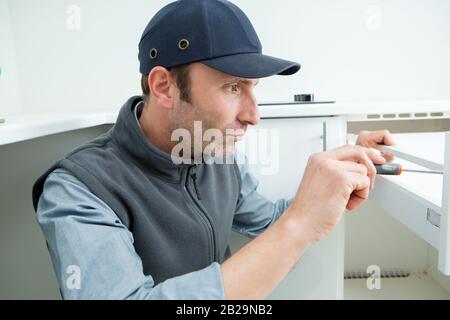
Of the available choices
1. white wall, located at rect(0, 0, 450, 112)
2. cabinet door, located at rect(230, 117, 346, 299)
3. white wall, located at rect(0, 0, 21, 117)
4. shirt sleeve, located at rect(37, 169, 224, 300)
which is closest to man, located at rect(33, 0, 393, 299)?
shirt sleeve, located at rect(37, 169, 224, 300)

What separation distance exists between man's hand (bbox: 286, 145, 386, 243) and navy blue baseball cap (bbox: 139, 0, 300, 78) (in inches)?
6.8

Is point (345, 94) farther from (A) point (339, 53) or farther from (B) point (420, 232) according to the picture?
(B) point (420, 232)

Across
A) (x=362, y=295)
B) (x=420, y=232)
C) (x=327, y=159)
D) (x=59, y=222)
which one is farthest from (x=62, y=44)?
(x=362, y=295)

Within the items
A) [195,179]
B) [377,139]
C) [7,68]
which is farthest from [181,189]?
[7,68]

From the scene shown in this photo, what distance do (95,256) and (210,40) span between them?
343 mm

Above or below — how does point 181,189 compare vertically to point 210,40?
below

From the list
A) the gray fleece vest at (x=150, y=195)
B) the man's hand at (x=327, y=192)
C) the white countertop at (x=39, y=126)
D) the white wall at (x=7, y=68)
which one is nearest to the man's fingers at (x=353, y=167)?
the man's hand at (x=327, y=192)

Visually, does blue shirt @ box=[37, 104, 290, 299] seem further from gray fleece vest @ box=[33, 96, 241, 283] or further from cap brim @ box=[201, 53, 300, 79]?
cap brim @ box=[201, 53, 300, 79]

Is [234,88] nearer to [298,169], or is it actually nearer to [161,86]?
[161,86]

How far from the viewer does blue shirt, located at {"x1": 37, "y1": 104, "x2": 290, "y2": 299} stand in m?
0.41

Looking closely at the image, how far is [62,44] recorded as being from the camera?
110cm

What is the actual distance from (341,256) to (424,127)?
59 cm

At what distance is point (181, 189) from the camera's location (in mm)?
613

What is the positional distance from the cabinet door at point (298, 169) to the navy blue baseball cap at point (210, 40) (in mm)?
231
